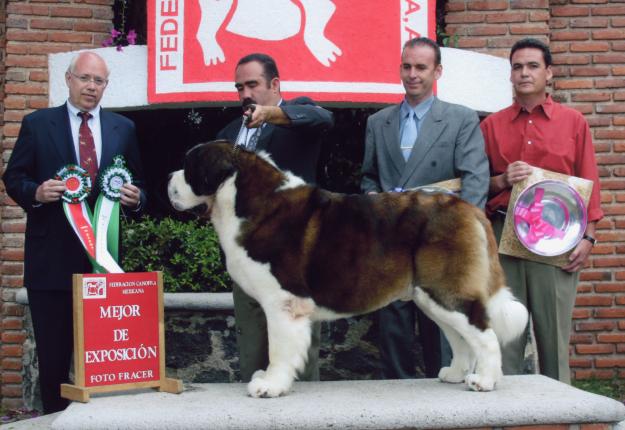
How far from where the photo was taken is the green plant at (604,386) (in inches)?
272

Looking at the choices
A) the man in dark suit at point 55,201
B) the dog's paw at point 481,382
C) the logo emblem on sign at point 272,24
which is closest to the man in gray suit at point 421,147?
the dog's paw at point 481,382

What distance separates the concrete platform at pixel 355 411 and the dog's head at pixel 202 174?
1030mm

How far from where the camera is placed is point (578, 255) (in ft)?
14.8

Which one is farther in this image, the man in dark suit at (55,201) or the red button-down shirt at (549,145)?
the red button-down shirt at (549,145)

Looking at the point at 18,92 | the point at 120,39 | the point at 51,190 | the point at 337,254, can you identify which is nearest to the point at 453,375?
the point at 337,254

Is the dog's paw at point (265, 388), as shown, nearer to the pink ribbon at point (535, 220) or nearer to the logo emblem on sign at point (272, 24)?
the pink ribbon at point (535, 220)

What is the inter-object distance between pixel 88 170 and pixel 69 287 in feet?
2.28

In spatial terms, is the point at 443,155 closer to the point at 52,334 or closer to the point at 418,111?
the point at 418,111

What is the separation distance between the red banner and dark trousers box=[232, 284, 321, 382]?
472 mm

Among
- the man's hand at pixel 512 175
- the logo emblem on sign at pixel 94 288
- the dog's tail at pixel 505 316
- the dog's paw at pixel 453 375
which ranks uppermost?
Result: the man's hand at pixel 512 175

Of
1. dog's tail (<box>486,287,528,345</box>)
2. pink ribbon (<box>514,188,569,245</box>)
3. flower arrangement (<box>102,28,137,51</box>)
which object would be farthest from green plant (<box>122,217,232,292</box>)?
dog's tail (<box>486,287,528,345</box>)

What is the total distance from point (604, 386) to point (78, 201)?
5.23 meters

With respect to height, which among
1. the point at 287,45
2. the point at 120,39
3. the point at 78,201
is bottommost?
the point at 78,201

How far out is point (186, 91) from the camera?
21.7 feet
